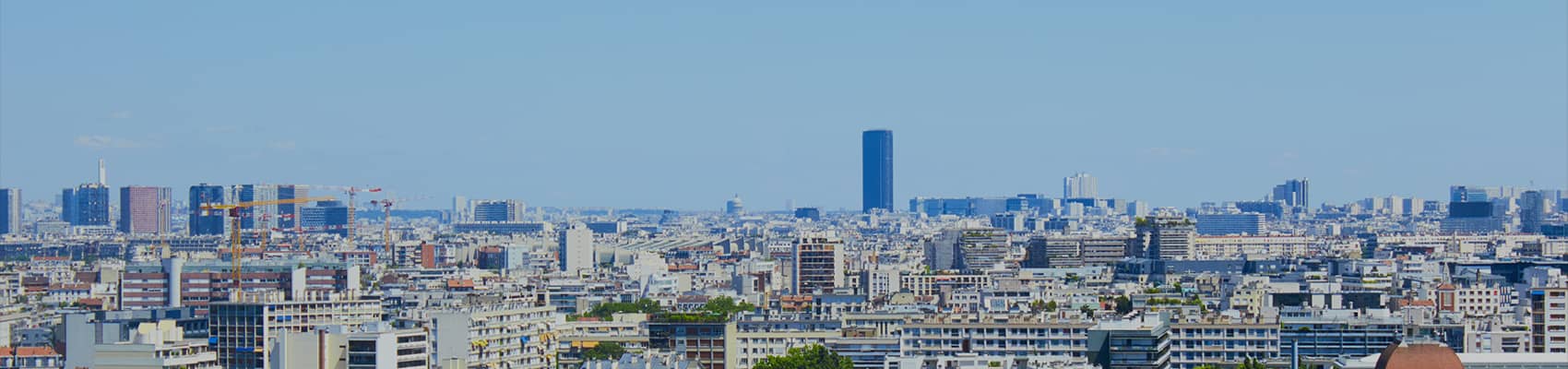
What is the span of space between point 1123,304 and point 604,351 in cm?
2376

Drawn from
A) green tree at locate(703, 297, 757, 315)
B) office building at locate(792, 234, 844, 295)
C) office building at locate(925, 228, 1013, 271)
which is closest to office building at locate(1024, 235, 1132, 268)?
office building at locate(925, 228, 1013, 271)

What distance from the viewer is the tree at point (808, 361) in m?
58.2

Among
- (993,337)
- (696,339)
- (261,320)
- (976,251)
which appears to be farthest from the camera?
(976,251)

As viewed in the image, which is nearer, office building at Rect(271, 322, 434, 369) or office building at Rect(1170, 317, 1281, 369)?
office building at Rect(271, 322, 434, 369)

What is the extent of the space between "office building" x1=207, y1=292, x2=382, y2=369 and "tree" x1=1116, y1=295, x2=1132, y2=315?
19.9 m

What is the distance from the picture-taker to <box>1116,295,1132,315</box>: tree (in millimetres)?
76856

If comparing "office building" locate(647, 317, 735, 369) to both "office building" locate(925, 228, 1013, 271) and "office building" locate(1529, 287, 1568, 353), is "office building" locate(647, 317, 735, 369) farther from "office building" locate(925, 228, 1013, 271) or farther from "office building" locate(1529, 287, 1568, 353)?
"office building" locate(925, 228, 1013, 271)

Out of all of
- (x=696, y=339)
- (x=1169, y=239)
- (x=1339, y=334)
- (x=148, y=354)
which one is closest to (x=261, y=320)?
(x=696, y=339)

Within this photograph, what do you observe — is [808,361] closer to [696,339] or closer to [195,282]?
[696,339]

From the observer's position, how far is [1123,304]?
264 ft

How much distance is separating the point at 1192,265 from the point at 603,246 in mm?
67643

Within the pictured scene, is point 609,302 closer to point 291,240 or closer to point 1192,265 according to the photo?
point 1192,265

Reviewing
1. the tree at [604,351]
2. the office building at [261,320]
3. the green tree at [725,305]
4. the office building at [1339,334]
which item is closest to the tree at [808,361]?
the tree at [604,351]

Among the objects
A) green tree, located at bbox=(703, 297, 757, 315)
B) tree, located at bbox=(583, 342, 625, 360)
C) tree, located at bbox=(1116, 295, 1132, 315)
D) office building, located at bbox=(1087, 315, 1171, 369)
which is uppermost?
office building, located at bbox=(1087, 315, 1171, 369)
